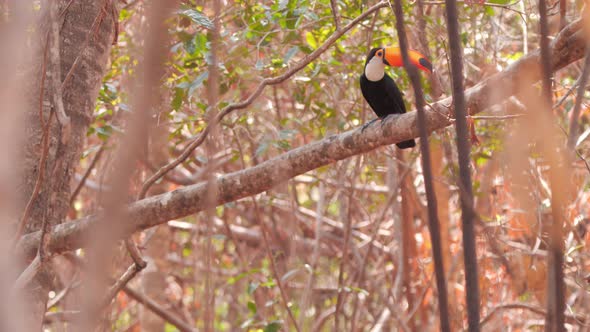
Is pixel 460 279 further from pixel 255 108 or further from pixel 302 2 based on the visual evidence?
pixel 302 2

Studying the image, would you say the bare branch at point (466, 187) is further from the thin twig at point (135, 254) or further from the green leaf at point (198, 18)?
the thin twig at point (135, 254)

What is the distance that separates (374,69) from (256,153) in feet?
2.86

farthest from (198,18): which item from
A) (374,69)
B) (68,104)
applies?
(374,69)

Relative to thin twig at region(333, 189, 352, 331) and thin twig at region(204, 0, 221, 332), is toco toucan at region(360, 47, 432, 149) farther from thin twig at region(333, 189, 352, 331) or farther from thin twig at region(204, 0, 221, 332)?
thin twig at region(204, 0, 221, 332)

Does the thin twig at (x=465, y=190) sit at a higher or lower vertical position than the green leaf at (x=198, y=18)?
lower

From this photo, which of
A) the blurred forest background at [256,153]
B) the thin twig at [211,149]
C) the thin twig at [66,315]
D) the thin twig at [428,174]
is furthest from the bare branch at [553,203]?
the thin twig at [66,315]

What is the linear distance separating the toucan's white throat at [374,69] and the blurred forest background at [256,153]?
0.50ft

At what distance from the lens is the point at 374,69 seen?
12.4 ft

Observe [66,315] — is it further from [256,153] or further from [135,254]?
[256,153]

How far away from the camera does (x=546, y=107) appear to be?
799 millimetres

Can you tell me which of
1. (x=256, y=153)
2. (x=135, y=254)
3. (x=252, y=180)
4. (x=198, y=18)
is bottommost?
(x=135, y=254)

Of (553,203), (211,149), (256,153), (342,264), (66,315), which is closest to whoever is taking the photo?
(553,203)

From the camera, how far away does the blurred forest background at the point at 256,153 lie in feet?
2.66

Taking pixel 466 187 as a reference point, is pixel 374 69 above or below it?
above
